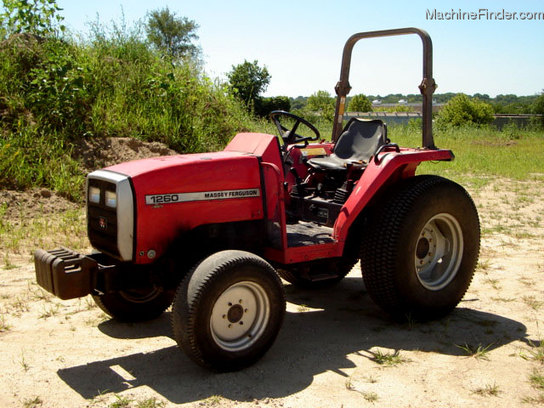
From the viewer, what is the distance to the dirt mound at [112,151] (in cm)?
912

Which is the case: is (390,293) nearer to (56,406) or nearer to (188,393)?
(188,393)

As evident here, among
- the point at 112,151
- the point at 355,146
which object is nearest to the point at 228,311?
the point at 355,146

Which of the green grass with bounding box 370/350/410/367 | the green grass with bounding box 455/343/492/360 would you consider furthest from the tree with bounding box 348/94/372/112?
the green grass with bounding box 370/350/410/367

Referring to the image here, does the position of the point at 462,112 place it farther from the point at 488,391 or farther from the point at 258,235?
the point at 488,391

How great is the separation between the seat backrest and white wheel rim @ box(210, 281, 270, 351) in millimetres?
1736

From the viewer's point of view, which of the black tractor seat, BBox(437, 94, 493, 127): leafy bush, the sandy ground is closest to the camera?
the sandy ground

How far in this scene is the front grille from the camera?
12.3ft

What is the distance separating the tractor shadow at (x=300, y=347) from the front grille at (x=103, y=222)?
0.74 metres

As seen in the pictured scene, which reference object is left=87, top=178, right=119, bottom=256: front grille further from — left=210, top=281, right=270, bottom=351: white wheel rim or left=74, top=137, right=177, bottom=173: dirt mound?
left=74, top=137, right=177, bottom=173: dirt mound

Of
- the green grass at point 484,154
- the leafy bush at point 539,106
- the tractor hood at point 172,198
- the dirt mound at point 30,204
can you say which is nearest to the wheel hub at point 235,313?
the tractor hood at point 172,198

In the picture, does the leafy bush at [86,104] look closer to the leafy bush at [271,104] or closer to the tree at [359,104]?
the leafy bush at [271,104]

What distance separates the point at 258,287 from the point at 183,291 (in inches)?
18.4

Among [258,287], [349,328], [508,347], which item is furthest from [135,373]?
[508,347]

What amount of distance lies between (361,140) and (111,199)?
88.7 inches
